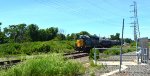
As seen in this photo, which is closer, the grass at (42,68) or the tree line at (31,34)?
the grass at (42,68)

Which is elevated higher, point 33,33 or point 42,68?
point 33,33

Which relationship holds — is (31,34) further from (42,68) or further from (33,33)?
(42,68)

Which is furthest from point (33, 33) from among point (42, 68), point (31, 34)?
point (42, 68)

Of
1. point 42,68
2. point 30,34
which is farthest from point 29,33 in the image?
point 42,68

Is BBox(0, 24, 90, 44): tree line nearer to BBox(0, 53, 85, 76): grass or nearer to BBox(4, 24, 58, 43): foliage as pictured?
BBox(4, 24, 58, 43): foliage

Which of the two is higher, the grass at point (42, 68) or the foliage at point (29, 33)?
the foliage at point (29, 33)

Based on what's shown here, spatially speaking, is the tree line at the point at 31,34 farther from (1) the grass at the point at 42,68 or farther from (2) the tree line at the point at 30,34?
(1) the grass at the point at 42,68

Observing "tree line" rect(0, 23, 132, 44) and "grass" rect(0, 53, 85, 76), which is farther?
"tree line" rect(0, 23, 132, 44)

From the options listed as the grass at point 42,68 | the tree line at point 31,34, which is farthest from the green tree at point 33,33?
the grass at point 42,68

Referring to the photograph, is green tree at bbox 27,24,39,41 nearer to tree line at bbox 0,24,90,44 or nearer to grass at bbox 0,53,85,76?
tree line at bbox 0,24,90,44

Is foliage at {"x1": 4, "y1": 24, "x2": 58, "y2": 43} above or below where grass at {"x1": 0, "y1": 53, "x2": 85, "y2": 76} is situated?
above

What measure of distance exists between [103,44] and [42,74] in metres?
40.1

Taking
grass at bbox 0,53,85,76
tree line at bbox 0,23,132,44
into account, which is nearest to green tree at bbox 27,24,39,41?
tree line at bbox 0,23,132,44

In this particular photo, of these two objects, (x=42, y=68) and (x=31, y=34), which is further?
(x=31, y=34)
